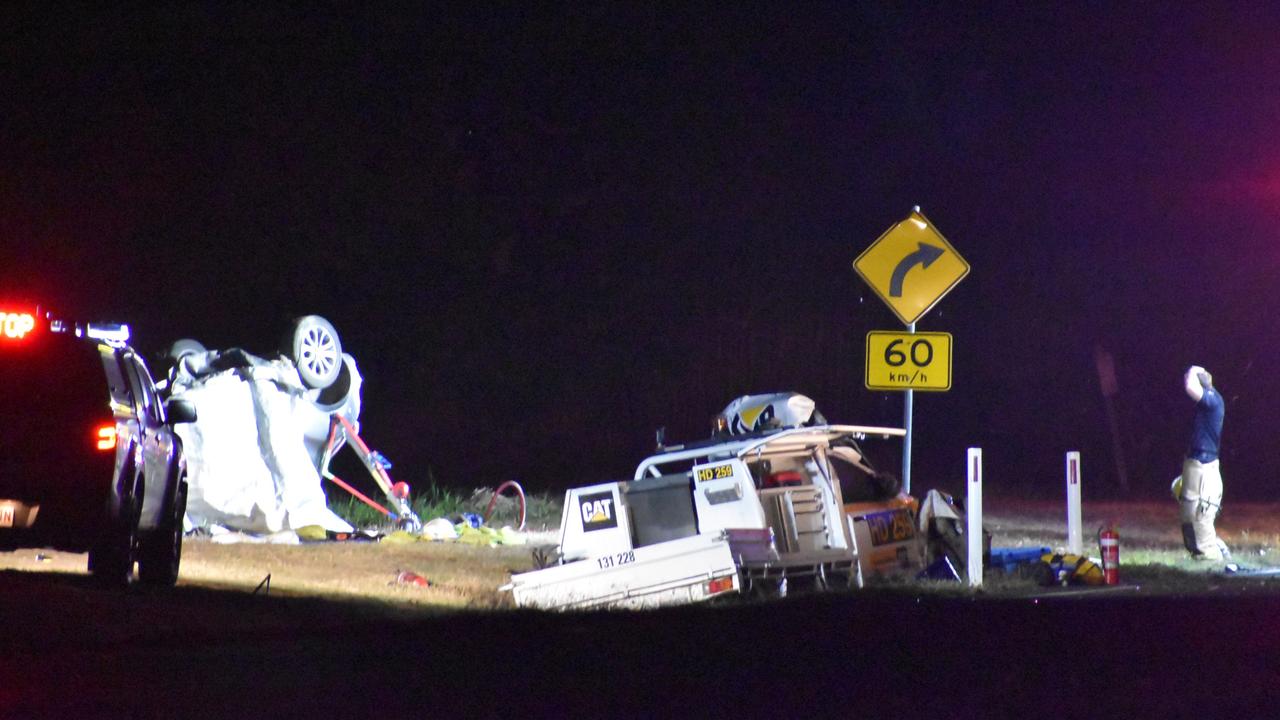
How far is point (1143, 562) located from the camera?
16688 millimetres

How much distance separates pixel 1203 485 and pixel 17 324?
11.6 meters

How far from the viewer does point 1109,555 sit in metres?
14.0

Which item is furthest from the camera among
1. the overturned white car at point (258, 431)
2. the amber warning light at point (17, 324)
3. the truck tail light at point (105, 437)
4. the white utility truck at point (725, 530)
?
the overturned white car at point (258, 431)

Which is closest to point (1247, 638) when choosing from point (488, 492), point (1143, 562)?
point (1143, 562)

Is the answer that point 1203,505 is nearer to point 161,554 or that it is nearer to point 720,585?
point 720,585

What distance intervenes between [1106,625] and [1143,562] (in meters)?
6.46

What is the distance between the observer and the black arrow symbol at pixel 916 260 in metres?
15.8

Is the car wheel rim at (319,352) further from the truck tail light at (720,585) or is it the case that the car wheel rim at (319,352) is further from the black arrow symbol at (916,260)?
the truck tail light at (720,585)

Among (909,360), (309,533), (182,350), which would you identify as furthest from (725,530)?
(182,350)

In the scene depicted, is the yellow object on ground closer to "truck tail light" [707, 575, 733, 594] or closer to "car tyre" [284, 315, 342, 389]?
"car tyre" [284, 315, 342, 389]

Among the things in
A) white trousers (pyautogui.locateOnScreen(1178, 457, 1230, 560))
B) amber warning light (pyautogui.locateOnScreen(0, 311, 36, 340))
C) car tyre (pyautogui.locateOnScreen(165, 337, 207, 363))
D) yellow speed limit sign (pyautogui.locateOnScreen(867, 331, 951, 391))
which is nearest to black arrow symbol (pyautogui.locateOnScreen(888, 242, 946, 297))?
yellow speed limit sign (pyautogui.locateOnScreen(867, 331, 951, 391))

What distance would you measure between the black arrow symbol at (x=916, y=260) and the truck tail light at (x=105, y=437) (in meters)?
7.46

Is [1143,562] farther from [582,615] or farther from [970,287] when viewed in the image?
[970,287]

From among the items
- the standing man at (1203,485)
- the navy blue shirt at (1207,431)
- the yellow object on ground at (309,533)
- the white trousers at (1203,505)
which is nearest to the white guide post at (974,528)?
the standing man at (1203,485)
